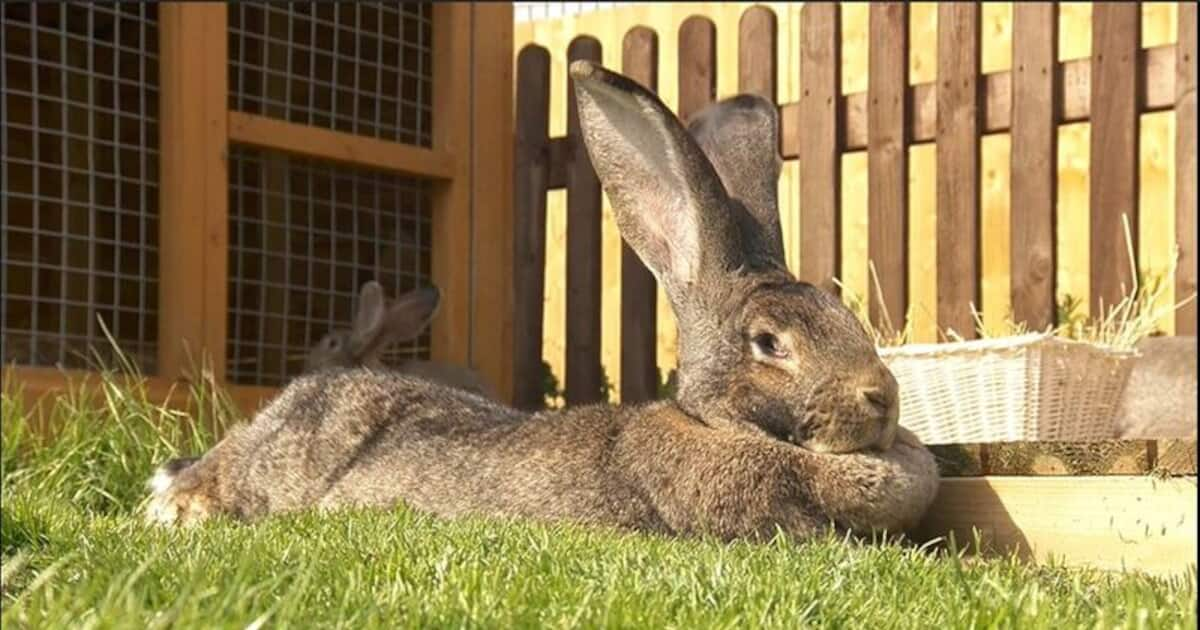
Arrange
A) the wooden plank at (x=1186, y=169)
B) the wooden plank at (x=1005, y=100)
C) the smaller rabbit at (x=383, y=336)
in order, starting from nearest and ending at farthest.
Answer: the wooden plank at (x=1186, y=169), the wooden plank at (x=1005, y=100), the smaller rabbit at (x=383, y=336)

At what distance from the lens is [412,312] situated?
8.12m

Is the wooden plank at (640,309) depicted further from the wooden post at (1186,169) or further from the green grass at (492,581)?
the green grass at (492,581)

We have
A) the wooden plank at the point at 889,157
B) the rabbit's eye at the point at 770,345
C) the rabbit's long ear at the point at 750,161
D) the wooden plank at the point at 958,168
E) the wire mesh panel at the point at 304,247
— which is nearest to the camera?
the rabbit's eye at the point at 770,345

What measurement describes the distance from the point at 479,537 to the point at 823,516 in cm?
97

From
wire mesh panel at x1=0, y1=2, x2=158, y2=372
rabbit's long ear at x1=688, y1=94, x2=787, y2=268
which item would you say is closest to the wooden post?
rabbit's long ear at x1=688, y1=94, x2=787, y2=268

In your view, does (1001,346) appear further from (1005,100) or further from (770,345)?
(1005,100)

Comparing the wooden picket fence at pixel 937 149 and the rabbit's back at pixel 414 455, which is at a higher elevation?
the wooden picket fence at pixel 937 149

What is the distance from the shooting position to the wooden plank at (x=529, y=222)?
8.60m

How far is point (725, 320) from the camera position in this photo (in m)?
4.56

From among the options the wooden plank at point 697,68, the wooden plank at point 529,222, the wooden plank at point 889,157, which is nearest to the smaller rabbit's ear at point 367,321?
the wooden plank at point 529,222

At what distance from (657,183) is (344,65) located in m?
4.12

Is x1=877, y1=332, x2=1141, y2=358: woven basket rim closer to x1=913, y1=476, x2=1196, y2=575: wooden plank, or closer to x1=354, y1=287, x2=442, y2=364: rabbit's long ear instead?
x1=913, y1=476, x2=1196, y2=575: wooden plank

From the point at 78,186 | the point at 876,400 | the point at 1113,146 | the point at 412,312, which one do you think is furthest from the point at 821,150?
the point at 876,400

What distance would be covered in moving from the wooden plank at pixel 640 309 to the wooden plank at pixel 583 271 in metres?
0.16
